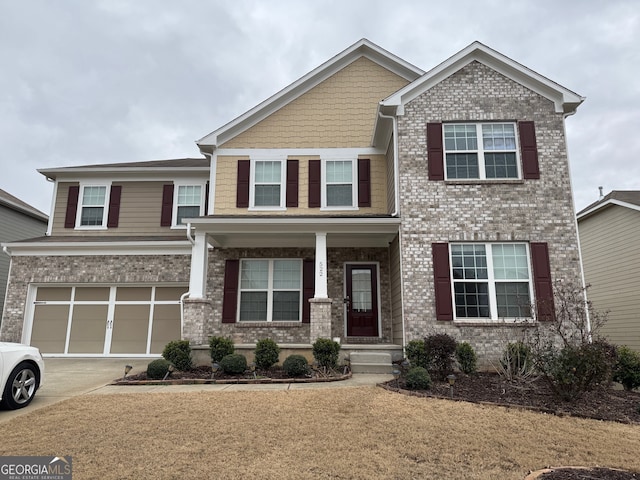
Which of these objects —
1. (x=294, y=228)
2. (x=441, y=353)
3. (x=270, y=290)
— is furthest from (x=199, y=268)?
(x=441, y=353)

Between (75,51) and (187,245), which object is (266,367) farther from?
(75,51)

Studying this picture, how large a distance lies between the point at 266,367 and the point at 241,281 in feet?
10.9

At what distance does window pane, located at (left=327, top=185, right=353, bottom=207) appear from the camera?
11758 mm

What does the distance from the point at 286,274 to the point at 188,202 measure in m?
4.24

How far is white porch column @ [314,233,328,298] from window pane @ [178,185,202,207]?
5153 millimetres

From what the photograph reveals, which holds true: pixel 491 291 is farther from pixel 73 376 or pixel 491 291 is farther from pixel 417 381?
pixel 73 376

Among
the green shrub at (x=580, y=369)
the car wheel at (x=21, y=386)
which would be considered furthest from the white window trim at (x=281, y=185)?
the green shrub at (x=580, y=369)

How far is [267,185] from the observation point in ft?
39.1

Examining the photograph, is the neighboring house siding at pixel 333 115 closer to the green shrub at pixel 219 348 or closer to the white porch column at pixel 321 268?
the white porch column at pixel 321 268

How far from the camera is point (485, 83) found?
1047 cm

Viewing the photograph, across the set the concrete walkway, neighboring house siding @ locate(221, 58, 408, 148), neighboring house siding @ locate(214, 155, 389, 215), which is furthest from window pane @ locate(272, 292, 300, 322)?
neighboring house siding @ locate(221, 58, 408, 148)

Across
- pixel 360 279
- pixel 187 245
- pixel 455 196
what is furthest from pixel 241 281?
pixel 455 196

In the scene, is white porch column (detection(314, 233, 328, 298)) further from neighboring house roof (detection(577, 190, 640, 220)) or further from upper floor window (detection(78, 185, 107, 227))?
neighboring house roof (detection(577, 190, 640, 220))

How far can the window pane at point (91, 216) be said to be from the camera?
1340cm
